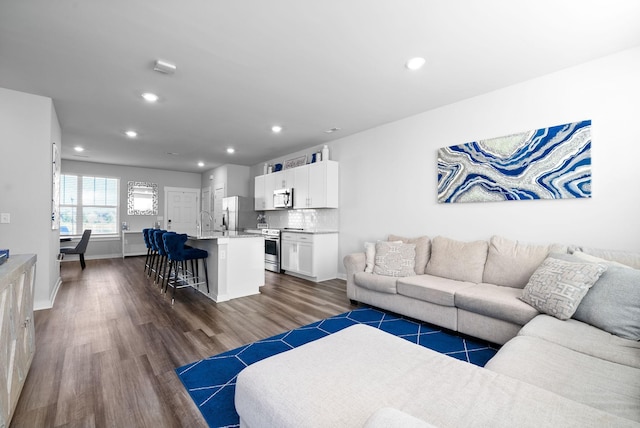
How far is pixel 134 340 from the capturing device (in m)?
2.65

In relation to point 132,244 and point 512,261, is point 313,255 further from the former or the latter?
point 132,244

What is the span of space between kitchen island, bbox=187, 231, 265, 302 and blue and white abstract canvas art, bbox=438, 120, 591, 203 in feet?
9.13

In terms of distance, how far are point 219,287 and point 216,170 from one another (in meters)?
5.34

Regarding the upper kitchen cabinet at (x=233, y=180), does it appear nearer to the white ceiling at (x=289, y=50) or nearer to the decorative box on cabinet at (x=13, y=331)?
the white ceiling at (x=289, y=50)

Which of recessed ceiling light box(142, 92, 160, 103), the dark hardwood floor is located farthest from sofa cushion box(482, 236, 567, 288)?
recessed ceiling light box(142, 92, 160, 103)

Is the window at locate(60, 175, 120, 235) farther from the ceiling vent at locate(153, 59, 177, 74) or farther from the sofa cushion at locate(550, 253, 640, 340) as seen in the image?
the sofa cushion at locate(550, 253, 640, 340)

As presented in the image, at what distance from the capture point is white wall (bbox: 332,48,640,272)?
2537mm

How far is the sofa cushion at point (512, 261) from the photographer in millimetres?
2717

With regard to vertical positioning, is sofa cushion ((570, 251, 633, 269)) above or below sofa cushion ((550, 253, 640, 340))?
above

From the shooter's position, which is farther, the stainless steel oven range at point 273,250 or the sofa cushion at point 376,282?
the stainless steel oven range at point 273,250

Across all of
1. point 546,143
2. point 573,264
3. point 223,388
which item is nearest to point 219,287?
point 223,388

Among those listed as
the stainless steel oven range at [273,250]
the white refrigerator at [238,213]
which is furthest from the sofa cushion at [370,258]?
the white refrigerator at [238,213]

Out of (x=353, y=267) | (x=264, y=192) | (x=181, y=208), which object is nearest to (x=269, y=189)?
(x=264, y=192)

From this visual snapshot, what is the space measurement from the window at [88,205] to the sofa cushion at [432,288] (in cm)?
839
